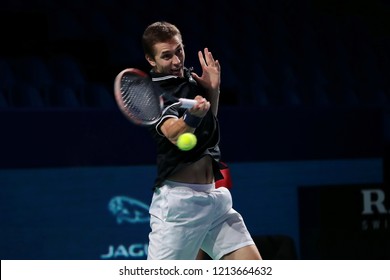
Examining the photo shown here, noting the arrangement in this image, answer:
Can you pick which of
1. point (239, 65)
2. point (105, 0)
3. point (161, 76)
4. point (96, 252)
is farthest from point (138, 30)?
point (161, 76)

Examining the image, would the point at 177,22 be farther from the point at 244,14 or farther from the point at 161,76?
the point at 161,76

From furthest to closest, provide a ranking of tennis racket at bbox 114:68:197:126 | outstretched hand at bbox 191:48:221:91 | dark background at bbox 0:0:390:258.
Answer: dark background at bbox 0:0:390:258
outstretched hand at bbox 191:48:221:91
tennis racket at bbox 114:68:197:126

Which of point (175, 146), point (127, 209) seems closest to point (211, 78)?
point (175, 146)

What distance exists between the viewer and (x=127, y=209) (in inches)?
294

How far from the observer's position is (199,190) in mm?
4727

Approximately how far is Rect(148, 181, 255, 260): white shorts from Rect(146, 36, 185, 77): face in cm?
60

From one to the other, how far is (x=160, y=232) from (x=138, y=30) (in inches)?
221

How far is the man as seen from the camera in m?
4.66

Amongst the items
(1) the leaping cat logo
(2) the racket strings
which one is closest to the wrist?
(2) the racket strings

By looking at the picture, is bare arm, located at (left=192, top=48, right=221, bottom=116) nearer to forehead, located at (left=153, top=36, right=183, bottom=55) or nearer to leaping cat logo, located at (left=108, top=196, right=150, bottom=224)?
forehead, located at (left=153, top=36, right=183, bottom=55)

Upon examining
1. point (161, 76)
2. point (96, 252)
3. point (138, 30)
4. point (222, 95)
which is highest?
point (138, 30)

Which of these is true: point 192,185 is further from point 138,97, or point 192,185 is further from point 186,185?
point 138,97

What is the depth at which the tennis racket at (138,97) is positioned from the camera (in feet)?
14.4

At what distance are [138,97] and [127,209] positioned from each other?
3.07 m
